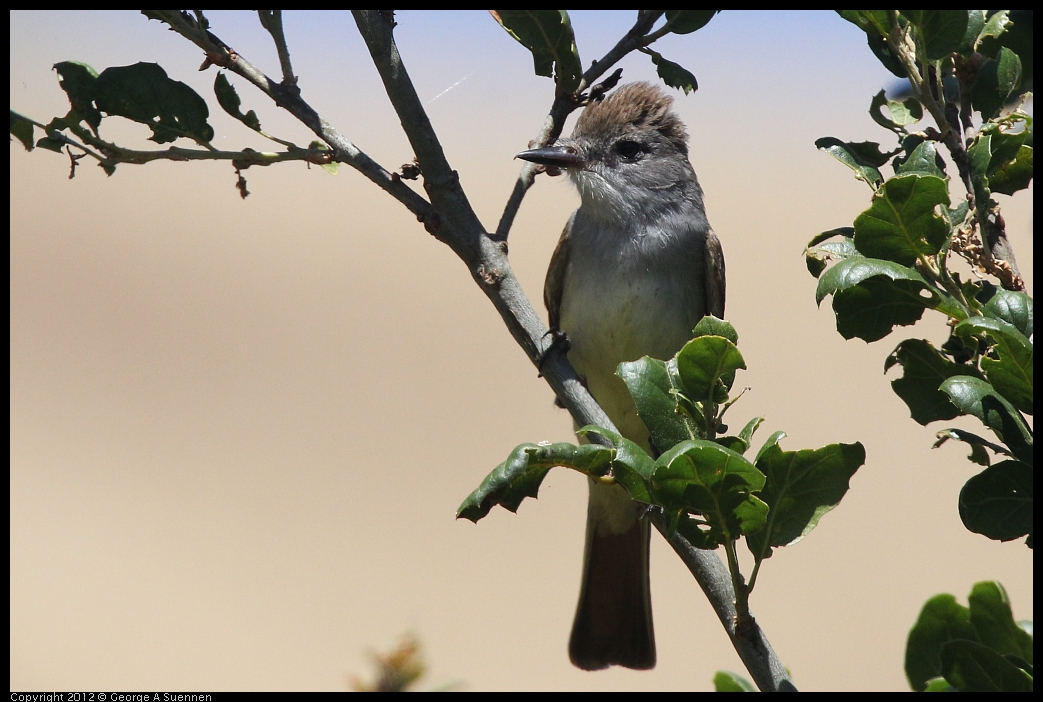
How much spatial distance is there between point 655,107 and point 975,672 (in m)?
3.56

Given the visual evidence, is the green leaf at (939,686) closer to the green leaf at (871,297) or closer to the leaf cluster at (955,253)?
the leaf cluster at (955,253)

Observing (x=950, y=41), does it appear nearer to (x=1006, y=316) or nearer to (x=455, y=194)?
(x=1006, y=316)

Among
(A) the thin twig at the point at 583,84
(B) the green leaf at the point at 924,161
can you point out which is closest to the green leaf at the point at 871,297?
(B) the green leaf at the point at 924,161

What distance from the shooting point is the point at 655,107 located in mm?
4566

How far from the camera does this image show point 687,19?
2.54 meters

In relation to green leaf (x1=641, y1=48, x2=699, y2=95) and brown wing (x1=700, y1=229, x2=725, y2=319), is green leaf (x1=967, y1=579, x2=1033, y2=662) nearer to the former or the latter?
green leaf (x1=641, y1=48, x2=699, y2=95)

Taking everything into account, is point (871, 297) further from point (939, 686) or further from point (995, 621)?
point (939, 686)

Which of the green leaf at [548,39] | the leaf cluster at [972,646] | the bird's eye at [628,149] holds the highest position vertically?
the bird's eye at [628,149]

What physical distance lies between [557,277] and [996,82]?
254 centimetres

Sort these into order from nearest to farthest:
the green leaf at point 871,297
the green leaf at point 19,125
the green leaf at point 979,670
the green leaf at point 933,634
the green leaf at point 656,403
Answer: the green leaf at point 979,670, the green leaf at point 933,634, the green leaf at point 871,297, the green leaf at point 656,403, the green leaf at point 19,125

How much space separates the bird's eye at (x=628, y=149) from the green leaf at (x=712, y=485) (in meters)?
3.02

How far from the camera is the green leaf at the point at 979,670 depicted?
4.50ft

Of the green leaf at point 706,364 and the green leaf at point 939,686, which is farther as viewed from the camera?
the green leaf at point 706,364

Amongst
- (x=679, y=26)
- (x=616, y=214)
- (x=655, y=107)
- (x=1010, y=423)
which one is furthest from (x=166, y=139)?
(x=655, y=107)
